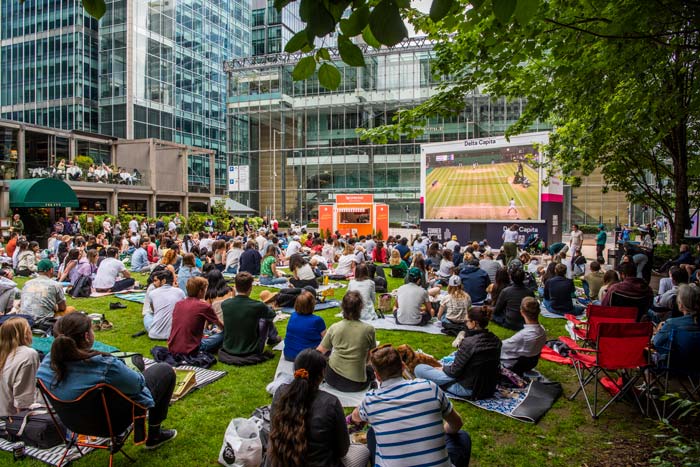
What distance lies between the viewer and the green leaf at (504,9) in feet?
6.39

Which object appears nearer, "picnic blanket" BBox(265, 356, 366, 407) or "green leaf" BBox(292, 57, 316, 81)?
"green leaf" BBox(292, 57, 316, 81)

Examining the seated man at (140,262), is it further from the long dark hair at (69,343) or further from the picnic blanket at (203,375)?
the long dark hair at (69,343)

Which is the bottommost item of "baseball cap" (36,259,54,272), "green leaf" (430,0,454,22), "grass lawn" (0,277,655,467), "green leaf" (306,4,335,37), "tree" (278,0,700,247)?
"grass lawn" (0,277,655,467)

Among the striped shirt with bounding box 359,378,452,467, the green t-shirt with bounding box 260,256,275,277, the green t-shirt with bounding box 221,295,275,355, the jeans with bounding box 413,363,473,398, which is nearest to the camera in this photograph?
the striped shirt with bounding box 359,378,452,467

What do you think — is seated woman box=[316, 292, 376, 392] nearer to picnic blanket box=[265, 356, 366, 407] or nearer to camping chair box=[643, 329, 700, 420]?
picnic blanket box=[265, 356, 366, 407]

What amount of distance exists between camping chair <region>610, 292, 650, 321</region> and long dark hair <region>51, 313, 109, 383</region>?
792 cm

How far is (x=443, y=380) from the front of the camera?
17.7ft

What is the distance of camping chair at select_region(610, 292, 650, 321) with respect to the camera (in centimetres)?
777

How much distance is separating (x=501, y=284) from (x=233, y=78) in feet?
162

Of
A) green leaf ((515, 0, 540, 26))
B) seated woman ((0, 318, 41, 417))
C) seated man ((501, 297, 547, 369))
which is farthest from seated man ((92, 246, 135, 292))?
green leaf ((515, 0, 540, 26))

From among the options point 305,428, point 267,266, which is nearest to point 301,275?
point 267,266

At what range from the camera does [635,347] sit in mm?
5129

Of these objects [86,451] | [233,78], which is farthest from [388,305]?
[233,78]

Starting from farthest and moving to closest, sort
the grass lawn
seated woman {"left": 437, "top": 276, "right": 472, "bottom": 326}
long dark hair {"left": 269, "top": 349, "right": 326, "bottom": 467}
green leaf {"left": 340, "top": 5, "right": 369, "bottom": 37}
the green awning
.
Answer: the green awning, seated woman {"left": 437, "top": 276, "right": 472, "bottom": 326}, the grass lawn, long dark hair {"left": 269, "top": 349, "right": 326, "bottom": 467}, green leaf {"left": 340, "top": 5, "right": 369, "bottom": 37}
